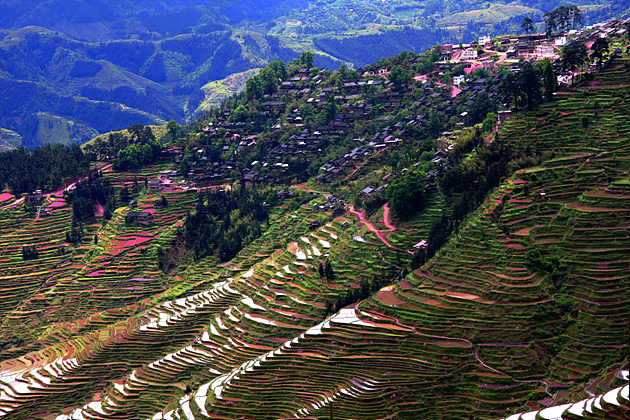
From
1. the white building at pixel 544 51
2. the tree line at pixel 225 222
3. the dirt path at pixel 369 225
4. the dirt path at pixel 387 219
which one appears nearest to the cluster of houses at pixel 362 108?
the white building at pixel 544 51

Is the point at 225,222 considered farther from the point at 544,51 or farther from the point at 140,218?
the point at 544,51

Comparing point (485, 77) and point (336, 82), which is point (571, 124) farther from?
point (336, 82)

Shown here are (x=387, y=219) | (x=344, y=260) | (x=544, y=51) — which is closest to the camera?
(x=344, y=260)

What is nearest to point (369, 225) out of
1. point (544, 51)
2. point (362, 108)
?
point (362, 108)

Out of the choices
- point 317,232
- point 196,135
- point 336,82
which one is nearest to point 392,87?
point 336,82

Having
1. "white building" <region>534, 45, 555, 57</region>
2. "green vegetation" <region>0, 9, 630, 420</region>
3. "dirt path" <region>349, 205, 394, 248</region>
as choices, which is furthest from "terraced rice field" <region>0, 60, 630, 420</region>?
"white building" <region>534, 45, 555, 57</region>

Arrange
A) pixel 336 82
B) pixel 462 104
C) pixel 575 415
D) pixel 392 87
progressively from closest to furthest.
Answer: pixel 575 415 → pixel 462 104 → pixel 392 87 → pixel 336 82

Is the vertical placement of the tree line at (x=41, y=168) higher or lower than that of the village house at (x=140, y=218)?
higher

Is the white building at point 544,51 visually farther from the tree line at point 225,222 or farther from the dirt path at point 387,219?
the tree line at point 225,222

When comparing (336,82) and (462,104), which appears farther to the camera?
(336,82)
